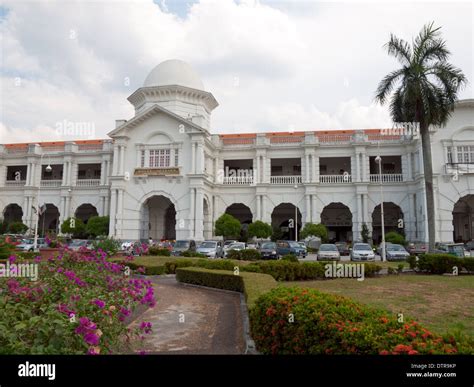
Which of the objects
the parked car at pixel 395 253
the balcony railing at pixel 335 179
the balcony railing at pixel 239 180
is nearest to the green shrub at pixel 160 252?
the parked car at pixel 395 253

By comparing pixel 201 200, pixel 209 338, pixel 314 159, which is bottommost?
pixel 209 338

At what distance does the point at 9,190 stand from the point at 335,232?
39152 millimetres

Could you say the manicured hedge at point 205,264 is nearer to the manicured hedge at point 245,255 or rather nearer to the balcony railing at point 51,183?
the manicured hedge at point 245,255

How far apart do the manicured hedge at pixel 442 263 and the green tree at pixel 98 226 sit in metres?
28.8

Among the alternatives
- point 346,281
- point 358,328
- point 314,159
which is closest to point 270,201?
point 314,159

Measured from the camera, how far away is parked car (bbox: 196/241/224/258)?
83.7 ft

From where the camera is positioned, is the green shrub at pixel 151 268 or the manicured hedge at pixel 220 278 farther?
the green shrub at pixel 151 268

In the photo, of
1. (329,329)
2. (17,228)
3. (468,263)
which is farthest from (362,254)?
(17,228)

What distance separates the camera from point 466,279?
1617 cm

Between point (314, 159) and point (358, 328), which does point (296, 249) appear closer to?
point (314, 159)

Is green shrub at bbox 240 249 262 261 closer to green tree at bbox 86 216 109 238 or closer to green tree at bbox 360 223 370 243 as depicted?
green tree at bbox 360 223 370 243

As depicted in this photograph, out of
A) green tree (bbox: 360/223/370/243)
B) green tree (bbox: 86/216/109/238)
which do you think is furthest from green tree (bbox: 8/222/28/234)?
green tree (bbox: 360/223/370/243)

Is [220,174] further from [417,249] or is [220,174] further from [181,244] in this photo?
[417,249]

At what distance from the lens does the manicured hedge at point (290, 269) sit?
16.3 metres
